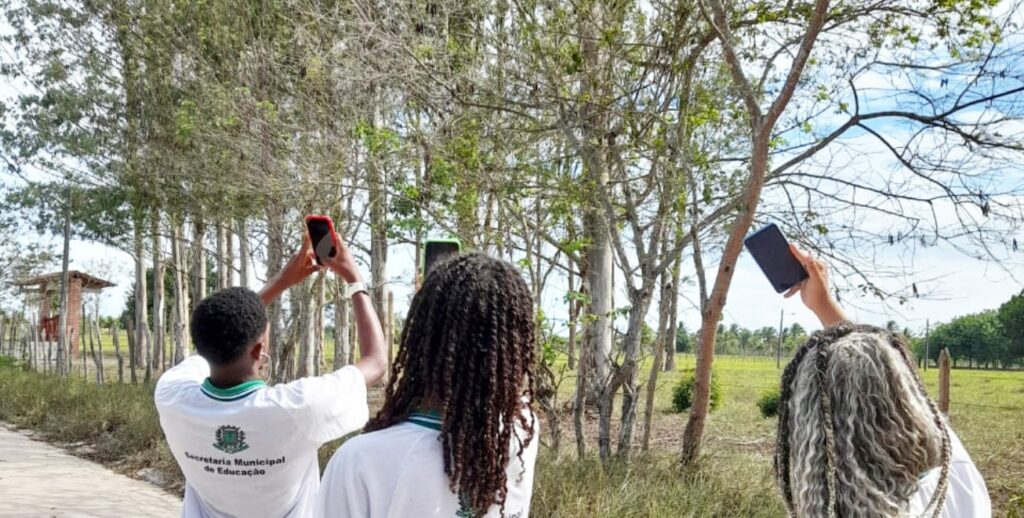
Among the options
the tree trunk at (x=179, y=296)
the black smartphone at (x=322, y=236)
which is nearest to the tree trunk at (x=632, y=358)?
the black smartphone at (x=322, y=236)

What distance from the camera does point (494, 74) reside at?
7926 mm

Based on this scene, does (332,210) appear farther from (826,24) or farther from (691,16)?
(826,24)

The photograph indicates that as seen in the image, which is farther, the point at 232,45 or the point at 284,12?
A: the point at 232,45

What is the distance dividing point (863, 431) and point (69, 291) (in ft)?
124

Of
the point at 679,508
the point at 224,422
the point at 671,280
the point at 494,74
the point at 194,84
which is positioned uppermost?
the point at 194,84

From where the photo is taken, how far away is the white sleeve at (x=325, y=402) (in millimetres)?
2799

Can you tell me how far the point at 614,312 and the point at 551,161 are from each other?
5.51 ft

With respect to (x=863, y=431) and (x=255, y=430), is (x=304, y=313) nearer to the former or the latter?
(x=255, y=430)

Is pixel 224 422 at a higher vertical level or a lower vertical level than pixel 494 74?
lower

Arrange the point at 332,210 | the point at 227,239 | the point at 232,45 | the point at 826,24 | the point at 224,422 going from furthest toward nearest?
the point at 227,239
the point at 232,45
the point at 332,210
the point at 826,24
the point at 224,422

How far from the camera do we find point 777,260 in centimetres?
282

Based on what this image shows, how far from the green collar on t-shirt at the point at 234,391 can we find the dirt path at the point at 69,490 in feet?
18.5

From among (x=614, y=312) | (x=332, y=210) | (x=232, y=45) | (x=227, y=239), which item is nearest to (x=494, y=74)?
(x=614, y=312)

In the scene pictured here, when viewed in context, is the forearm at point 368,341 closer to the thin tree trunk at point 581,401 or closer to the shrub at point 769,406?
the thin tree trunk at point 581,401
